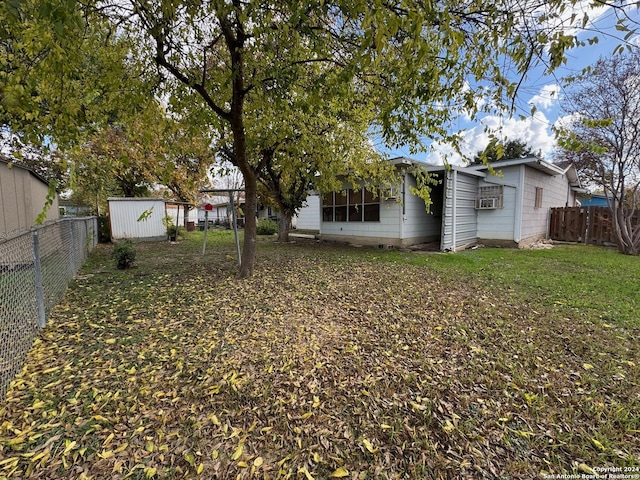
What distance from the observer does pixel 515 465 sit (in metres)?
1.68

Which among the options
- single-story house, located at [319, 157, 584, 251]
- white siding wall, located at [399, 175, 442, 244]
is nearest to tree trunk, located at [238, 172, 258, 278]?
single-story house, located at [319, 157, 584, 251]

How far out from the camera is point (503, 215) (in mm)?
10055

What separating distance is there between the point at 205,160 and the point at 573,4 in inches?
566

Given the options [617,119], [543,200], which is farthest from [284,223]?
[617,119]

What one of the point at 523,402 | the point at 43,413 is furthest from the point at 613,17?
the point at 43,413

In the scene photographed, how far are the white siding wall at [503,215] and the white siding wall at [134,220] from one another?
12234mm

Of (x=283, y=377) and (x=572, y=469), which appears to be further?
(x=283, y=377)

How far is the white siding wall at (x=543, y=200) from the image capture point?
396 inches

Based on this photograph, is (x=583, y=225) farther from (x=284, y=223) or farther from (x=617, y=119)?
(x=284, y=223)

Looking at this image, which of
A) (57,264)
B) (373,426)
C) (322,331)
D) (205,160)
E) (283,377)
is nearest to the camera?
(373,426)

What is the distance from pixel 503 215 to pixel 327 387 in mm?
10024

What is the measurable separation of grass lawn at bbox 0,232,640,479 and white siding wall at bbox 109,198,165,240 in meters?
8.42

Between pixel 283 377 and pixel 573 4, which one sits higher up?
pixel 573 4

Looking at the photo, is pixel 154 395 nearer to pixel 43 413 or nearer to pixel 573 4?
pixel 43 413
